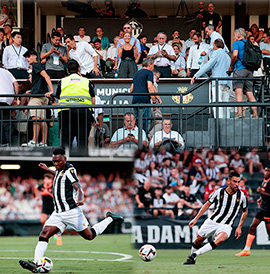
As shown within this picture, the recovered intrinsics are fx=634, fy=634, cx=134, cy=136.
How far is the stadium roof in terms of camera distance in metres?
23.5

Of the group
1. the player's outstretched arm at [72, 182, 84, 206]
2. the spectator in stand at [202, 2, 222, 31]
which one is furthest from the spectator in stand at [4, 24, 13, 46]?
the player's outstretched arm at [72, 182, 84, 206]

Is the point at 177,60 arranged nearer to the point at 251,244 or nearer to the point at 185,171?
the point at 185,171

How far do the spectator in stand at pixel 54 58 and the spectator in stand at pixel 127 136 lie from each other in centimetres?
361

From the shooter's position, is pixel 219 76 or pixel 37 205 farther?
pixel 37 205

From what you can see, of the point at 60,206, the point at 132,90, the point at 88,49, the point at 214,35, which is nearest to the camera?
the point at 60,206

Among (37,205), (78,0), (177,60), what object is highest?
(78,0)

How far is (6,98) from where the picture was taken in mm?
13391

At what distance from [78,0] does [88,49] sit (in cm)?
889

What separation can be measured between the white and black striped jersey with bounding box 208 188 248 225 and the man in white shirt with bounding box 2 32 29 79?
6.63 meters

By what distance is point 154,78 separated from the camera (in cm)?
1417

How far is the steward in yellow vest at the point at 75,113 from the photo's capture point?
12288 mm

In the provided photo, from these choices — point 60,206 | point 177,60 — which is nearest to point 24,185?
point 177,60


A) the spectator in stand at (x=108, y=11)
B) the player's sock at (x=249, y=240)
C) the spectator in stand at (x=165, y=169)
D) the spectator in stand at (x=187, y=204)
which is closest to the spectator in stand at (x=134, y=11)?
the spectator in stand at (x=108, y=11)

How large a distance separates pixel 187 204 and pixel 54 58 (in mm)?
4837
